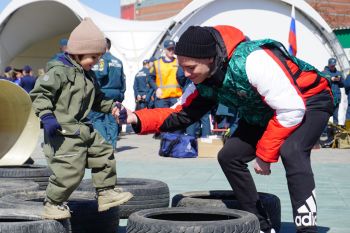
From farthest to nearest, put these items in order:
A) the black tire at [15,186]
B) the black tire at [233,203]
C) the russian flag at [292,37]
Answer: the russian flag at [292,37] < the black tire at [15,186] < the black tire at [233,203]

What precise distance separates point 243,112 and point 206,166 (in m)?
6.74

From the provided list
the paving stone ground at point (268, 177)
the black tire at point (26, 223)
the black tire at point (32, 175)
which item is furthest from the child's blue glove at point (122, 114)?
the black tire at point (32, 175)

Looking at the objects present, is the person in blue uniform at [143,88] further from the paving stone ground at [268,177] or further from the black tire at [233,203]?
the black tire at [233,203]

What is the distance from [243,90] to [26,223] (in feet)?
5.14

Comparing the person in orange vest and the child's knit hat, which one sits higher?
the child's knit hat

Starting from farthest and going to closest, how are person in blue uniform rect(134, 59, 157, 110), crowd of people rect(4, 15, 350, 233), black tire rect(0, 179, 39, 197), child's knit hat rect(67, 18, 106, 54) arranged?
person in blue uniform rect(134, 59, 157, 110) → black tire rect(0, 179, 39, 197) → child's knit hat rect(67, 18, 106, 54) → crowd of people rect(4, 15, 350, 233)

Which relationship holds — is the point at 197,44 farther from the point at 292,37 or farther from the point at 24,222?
the point at 292,37

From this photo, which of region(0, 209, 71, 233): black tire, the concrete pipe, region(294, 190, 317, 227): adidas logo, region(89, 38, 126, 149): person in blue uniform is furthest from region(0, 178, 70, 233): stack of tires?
region(89, 38, 126, 149): person in blue uniform

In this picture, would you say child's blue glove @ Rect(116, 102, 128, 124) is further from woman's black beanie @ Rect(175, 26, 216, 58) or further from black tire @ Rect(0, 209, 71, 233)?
black tire @ Rect(0, 209, 71, 233)

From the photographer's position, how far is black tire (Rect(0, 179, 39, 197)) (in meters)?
6.48

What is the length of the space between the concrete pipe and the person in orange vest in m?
6.00

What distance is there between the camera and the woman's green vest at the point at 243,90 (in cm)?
505

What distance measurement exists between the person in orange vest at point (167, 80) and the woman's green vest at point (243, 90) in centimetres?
1054

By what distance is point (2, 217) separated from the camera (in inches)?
203
